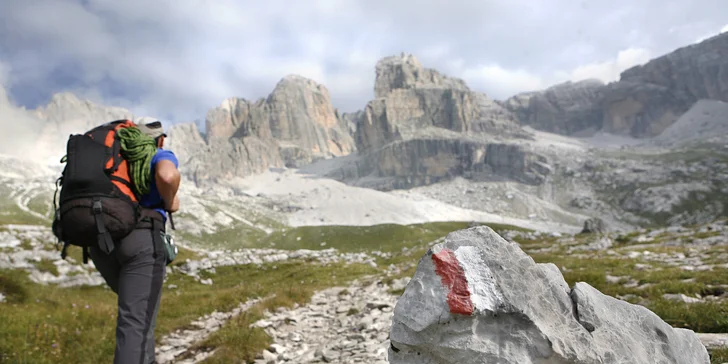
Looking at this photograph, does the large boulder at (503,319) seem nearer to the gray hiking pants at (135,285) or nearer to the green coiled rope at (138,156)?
the gray hiking pants at (135,285)

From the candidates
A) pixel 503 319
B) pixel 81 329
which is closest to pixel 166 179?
pixel 503 319

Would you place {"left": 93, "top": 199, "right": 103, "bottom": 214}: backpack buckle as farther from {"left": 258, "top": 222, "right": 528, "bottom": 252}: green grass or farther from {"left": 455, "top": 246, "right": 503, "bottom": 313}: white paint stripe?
{"left": 258, "top": 222, "right": 528, "bottom": 252}: green grass

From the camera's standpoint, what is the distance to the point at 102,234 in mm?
4980

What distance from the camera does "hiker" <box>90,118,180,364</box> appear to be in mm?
5055

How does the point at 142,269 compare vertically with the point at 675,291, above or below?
above

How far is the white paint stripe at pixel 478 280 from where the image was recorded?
3.79 metres

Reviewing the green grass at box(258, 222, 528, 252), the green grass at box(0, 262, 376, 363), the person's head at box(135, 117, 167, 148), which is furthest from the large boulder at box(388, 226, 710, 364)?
the green grass at box(258, 222, 528, 252)

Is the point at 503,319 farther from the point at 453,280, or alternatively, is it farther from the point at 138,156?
the point at 138,156

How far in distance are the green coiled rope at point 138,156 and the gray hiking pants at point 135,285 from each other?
666mm

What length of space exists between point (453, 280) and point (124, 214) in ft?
14.8

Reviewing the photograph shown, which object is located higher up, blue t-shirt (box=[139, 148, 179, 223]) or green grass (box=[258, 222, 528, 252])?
blue t-shirt (box=[139, 148, 179, 223])

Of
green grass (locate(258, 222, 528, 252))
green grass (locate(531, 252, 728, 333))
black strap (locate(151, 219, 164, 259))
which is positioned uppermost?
black strap (locate(151, 219, 164, 259))

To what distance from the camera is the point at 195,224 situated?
17112 centimetres

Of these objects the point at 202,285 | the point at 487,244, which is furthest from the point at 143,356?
the point at 202,285
